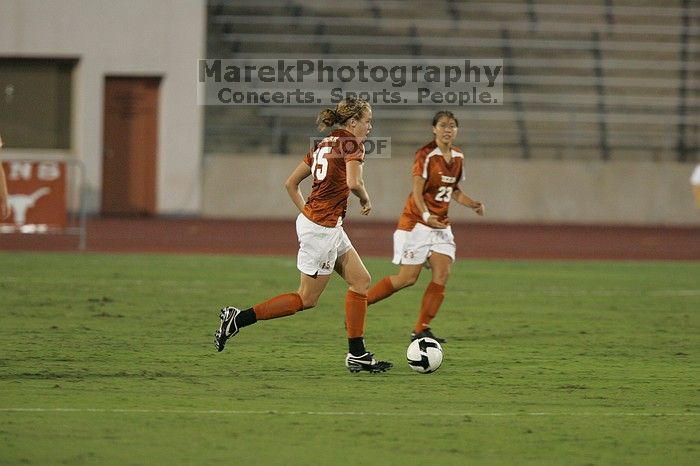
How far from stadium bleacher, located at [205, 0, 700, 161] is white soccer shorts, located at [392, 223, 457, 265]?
1791 centimetres

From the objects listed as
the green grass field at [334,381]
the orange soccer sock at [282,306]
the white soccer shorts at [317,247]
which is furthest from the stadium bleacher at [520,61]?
the white soccer shorts at [317,247]

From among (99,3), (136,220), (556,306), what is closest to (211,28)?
(99,3)

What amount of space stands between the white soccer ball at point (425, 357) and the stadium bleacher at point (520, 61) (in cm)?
1980

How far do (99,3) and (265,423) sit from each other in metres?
22.0

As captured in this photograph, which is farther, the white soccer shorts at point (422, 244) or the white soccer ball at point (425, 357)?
the white soccer shorts at point (422, 244)

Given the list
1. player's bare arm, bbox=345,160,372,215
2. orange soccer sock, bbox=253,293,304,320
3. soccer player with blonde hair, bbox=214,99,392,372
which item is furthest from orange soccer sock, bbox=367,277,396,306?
player's bare arm, bbox=345,160,372,215

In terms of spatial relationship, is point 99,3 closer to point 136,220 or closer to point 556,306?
point 136,220

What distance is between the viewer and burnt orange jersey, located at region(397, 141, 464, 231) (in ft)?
33.6

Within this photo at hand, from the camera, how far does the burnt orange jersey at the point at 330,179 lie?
8.38 meters

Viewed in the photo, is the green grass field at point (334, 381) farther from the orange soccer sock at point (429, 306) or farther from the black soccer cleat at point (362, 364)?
the orange soccer sock at point (429, 306)

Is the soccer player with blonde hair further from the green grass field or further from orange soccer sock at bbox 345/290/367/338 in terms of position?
the green grass field

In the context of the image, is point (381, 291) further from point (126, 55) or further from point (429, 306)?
point (126, 55)

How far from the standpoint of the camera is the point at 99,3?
27.1m

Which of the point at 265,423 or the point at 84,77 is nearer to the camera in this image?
the point at 265,423
